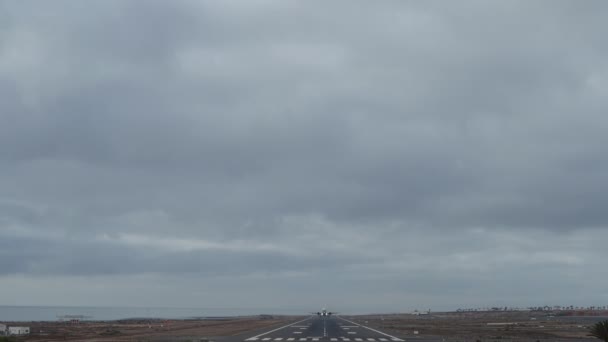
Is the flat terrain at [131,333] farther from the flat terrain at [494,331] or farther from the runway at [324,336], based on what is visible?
the flat terrain at [494,331]

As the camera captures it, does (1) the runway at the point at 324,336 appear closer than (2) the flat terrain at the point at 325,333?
Yes

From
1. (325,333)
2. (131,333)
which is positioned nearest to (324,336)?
(325,333)

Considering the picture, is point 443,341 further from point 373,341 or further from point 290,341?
point 290,341

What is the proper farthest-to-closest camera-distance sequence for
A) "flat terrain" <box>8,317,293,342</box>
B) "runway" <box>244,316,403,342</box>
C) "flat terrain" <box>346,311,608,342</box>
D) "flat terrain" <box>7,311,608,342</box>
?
"flat terrain" <box>8,317,293,342</box>
"flat terrain" <box>346,311,608,342</box>
"flat terrain" <box>7,311,608,342</box>
"runway" <box>244,316,403,342</box>

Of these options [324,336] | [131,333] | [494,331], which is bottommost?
[494,331]

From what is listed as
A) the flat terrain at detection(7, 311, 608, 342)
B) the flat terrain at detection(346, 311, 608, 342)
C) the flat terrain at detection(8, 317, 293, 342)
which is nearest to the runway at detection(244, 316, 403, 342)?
the flat terrain at detection(7, 311, 608, 342)

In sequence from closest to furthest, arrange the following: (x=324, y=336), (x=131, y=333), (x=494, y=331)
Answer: (x=324, y=336), (x=131, y=333), (x=494, y=331)

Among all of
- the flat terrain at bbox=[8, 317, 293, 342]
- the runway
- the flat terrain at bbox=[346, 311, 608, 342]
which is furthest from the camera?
the flat terrain at bbox=[8, 317, 293, 342]

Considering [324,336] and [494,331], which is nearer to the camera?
[324,336]

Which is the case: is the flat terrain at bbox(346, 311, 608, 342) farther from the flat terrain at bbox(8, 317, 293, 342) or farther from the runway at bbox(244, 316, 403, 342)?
the flat terrain at bbox(8, 317, 293, 342)

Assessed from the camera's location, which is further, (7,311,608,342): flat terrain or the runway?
(7,311,608,342): flat terrain

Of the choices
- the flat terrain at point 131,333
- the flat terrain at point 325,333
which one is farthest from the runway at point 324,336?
the flat terrain at point 131,333

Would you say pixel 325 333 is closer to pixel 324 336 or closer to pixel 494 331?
pixel 324 336

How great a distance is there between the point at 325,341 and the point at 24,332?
44.0 meters
